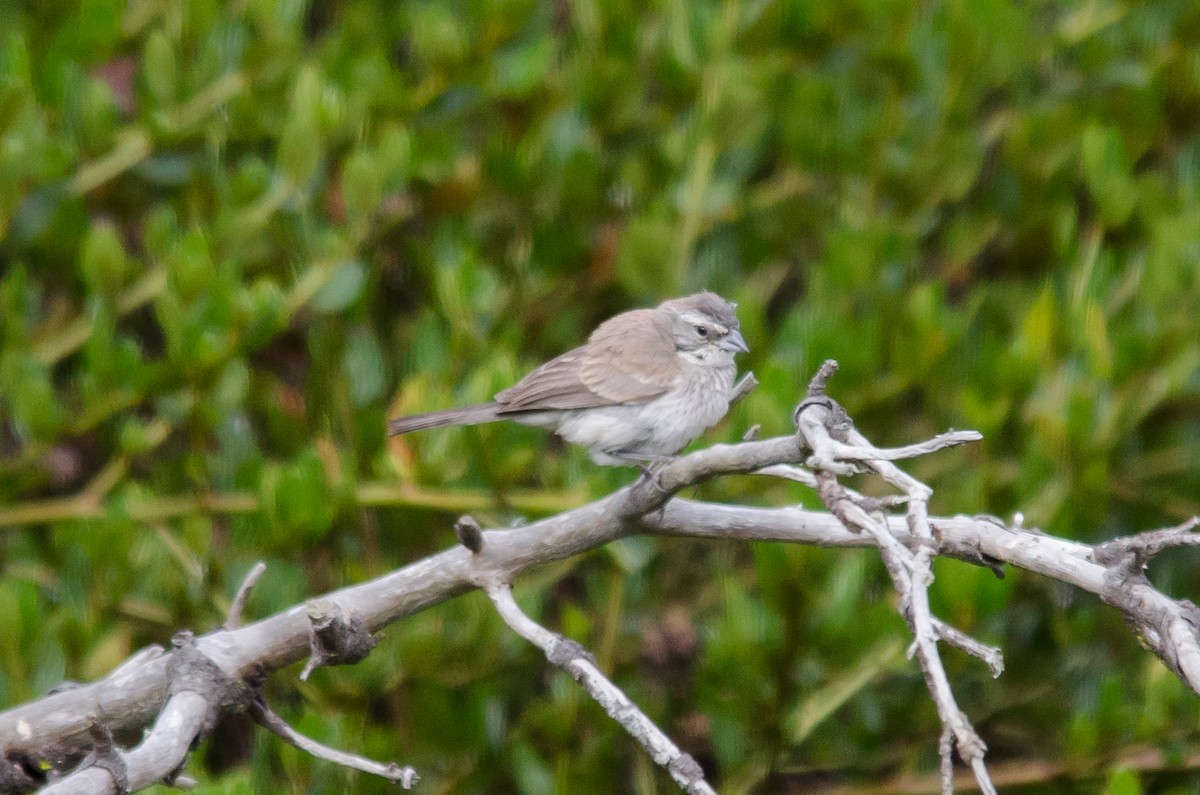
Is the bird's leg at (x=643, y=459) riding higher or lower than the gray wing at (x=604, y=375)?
lower

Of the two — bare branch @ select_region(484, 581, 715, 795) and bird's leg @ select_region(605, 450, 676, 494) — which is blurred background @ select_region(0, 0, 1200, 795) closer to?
bird's leg @ select_region(605, 450, 676, 494)

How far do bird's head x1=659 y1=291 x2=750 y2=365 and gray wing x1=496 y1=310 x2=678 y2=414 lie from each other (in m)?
0.07

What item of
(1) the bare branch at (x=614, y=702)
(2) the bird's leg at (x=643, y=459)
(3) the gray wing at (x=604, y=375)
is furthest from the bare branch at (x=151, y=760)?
(3) the gray wing at (x=604, y=375)

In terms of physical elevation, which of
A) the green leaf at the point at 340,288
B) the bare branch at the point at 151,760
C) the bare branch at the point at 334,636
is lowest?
the bare branch at the point at 151,760

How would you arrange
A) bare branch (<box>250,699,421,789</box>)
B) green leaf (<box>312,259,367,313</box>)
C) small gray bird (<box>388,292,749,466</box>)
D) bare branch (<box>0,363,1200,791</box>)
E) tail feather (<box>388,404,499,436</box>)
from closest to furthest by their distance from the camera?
bare branch (<box>0,363,1200,791</box>) < bare branch (<box>250,699,421,789</box>) < tail feather (<box>388,404,499,436</box>) < small gray bird (<box>388,292,749,466</box>) < green leaf (<box>312,259,367,313</box>)

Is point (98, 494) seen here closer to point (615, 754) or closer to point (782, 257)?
point (615, 754)

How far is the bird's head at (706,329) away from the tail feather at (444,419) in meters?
0.89

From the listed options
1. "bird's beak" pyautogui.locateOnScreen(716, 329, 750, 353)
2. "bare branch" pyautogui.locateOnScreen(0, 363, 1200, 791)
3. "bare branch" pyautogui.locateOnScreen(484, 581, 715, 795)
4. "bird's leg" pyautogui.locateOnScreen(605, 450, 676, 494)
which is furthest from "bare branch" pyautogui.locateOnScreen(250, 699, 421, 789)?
"bird's beak" pyautogui.locateOnScreen(716, 329, 750, 353)

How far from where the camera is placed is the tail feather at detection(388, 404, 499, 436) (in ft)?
14.6

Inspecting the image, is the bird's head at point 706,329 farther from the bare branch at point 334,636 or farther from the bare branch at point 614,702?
the bare branch at point 334,636

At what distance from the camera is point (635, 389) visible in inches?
191

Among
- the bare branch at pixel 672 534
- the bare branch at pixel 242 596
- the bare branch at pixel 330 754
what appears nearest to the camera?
the bare branch at pixel 672 534

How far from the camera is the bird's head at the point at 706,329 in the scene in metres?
4.95

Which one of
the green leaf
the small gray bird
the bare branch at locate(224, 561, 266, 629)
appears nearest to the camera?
the bare branch at locate(224, 561, 266, 629)
